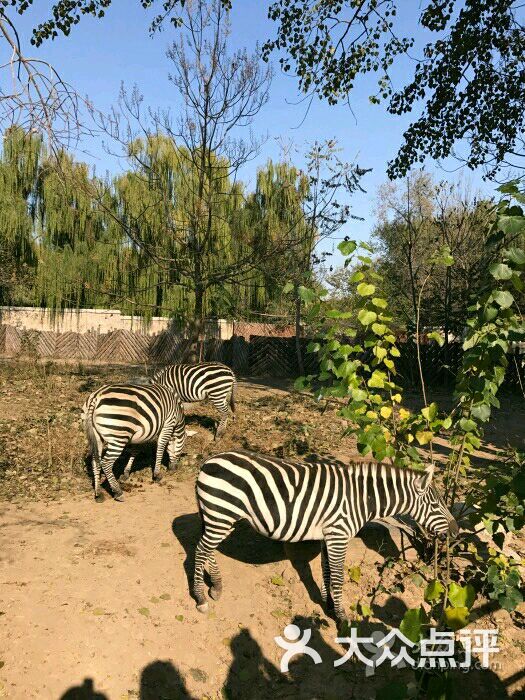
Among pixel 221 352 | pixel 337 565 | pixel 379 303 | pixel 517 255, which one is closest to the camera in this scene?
pixel 517 255

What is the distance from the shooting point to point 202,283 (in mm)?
13492

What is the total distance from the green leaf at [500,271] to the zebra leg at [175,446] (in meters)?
6.23

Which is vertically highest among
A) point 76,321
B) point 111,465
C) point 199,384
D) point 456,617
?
point 76,321

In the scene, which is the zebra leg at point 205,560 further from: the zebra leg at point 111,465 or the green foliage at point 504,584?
the zebra leg at point 111,465

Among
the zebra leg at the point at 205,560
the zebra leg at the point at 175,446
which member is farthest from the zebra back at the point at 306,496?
the zebra leg at the point at 175,446

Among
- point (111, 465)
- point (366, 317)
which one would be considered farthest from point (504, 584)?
point (111, 465)

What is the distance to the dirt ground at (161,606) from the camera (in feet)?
13.6

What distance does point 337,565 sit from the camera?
4809 millimetres

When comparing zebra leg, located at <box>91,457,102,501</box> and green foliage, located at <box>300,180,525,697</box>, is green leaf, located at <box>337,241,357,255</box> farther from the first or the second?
zebra leg, located at <box>91,457,102,501</box>

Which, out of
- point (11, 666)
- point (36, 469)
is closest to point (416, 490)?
point (11, 666)

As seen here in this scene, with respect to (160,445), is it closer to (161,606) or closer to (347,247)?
(161,606)

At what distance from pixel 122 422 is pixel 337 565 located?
3.79m

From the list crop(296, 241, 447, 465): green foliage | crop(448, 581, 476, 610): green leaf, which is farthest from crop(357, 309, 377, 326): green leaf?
crop(448, 581, 476, 610): green leaf

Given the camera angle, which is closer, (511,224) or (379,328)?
(511,224)
